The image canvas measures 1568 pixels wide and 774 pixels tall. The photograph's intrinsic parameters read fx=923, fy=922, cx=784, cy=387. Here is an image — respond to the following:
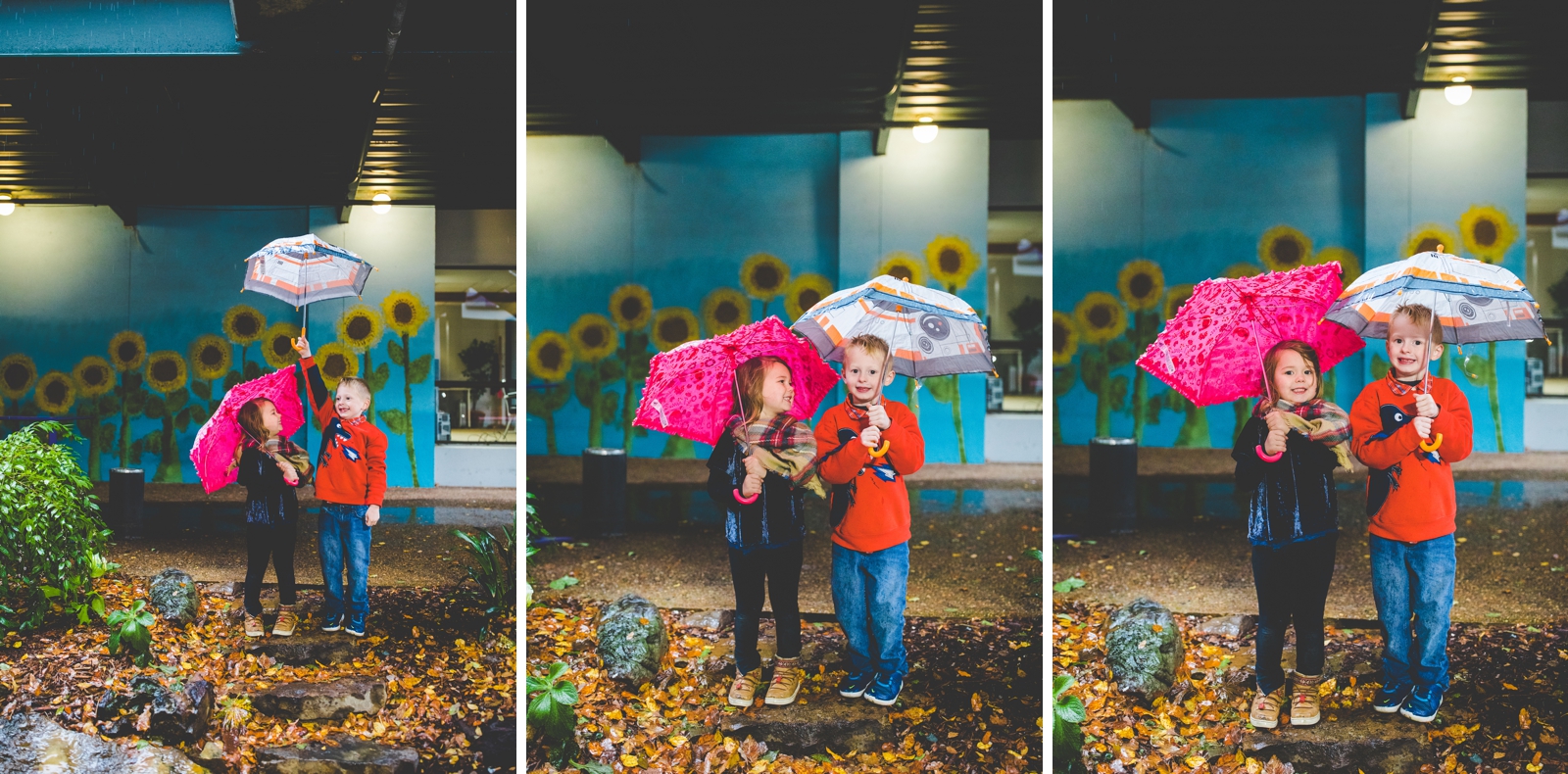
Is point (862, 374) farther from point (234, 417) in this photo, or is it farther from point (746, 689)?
point (234, 417)

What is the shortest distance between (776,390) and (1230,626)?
205 cm

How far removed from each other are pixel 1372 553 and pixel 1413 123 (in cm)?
169

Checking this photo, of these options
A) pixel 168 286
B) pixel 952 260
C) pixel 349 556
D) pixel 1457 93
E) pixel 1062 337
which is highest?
pixel 1457 93

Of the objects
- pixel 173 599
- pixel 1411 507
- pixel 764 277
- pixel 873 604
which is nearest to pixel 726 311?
pixel 764 277

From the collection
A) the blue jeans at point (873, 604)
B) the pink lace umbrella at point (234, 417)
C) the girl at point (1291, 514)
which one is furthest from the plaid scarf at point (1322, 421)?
the pink lace umbrella at point (234, 417)

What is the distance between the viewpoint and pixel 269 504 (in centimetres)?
393

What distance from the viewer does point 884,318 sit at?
139 inches

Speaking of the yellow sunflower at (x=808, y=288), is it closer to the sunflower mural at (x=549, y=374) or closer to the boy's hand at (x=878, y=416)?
the boy's hand at (x=878, y=416)

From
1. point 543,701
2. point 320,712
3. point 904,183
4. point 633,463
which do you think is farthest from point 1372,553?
point 320,712

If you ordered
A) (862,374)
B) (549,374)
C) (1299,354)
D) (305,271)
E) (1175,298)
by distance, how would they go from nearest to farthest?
(1299,354) → (862,374) → (1175,298) → (305,271) → (549,374)

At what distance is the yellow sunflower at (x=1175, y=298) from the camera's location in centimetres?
375

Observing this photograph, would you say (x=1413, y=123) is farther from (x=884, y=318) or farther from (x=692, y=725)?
(x=692, y=725)

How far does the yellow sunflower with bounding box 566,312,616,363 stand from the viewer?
3.92 meters

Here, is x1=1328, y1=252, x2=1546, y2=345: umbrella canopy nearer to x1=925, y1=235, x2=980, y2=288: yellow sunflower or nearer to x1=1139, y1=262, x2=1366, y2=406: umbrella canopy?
x1=1139, y1=262, x2=1366, y2=406: umbrella canopy
